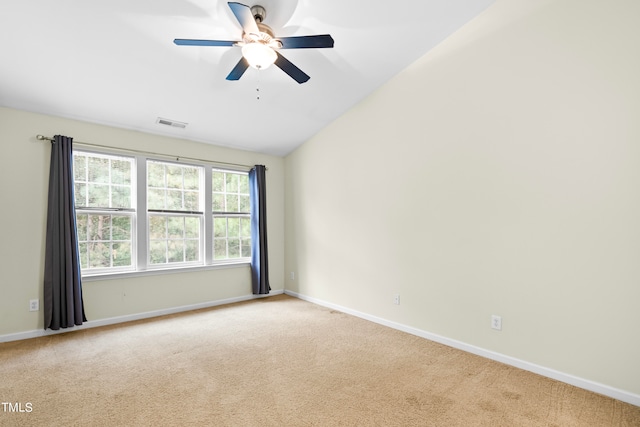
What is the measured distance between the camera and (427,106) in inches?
136

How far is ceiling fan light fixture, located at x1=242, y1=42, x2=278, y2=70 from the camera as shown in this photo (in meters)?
2.33

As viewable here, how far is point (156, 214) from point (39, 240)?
1233mm

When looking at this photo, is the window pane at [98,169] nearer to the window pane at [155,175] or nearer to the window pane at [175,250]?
the window pane at [155,175]

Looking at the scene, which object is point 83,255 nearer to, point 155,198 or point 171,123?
point 155,198

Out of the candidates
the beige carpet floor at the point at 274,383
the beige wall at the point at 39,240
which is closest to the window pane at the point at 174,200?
the beige wall at the point at 39,240

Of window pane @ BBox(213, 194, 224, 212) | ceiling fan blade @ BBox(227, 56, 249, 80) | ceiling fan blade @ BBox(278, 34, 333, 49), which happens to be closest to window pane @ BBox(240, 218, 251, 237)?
window pane @ BBox(213, 194, 224, 212)

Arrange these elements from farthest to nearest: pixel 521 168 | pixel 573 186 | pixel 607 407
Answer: pixel 521 168 → pixel 573 186 → pixel 607 407

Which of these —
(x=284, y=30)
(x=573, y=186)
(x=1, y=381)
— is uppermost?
(x=284, y=30)

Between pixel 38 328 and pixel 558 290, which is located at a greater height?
pixel 558 290

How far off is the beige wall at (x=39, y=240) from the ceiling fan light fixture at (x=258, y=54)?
8.31ft

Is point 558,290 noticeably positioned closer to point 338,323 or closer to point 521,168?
point 521,168

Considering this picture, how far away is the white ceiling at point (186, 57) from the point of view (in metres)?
2.55

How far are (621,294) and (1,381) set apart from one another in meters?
4.70

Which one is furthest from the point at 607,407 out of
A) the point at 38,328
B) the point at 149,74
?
the point at 38,328
